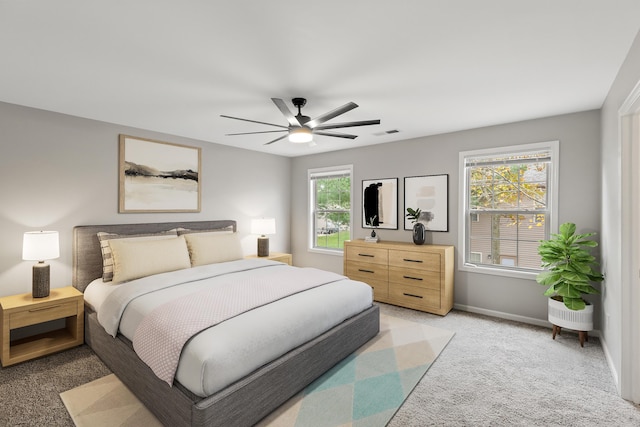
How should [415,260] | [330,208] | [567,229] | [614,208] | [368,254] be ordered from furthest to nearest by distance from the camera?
[330,208], [368,254], [415,260], [567,229], [614,208]

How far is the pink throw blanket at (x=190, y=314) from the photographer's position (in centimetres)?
193

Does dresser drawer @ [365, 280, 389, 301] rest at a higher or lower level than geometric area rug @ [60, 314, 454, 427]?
higher

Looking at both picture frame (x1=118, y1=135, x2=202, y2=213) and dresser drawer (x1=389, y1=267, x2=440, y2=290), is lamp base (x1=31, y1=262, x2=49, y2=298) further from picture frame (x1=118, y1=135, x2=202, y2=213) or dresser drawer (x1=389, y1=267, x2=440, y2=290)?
dresser drawer (x1=389, y1=267, x2=440, y2=290)

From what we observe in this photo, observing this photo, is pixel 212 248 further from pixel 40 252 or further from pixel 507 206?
pixel 507 206

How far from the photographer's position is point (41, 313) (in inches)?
112

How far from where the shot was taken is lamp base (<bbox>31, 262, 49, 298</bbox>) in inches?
115

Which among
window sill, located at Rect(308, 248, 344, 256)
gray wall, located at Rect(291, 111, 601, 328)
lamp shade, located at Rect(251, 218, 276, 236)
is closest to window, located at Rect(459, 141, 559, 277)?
gray wall, located at Rect(291, 111, 601, 328)

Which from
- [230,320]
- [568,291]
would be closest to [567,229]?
[568,291]

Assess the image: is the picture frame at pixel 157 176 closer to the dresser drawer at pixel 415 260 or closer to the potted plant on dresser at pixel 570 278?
the dresser drawer at pixel 415 260

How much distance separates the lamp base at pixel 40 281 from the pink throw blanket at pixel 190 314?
4.87 feet

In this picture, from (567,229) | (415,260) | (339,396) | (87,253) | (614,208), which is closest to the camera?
(339,396)

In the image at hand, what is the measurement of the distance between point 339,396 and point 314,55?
2433mm

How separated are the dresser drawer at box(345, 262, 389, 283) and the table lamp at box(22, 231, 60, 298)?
353 centimetres

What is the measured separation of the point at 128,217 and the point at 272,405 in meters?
3.02
